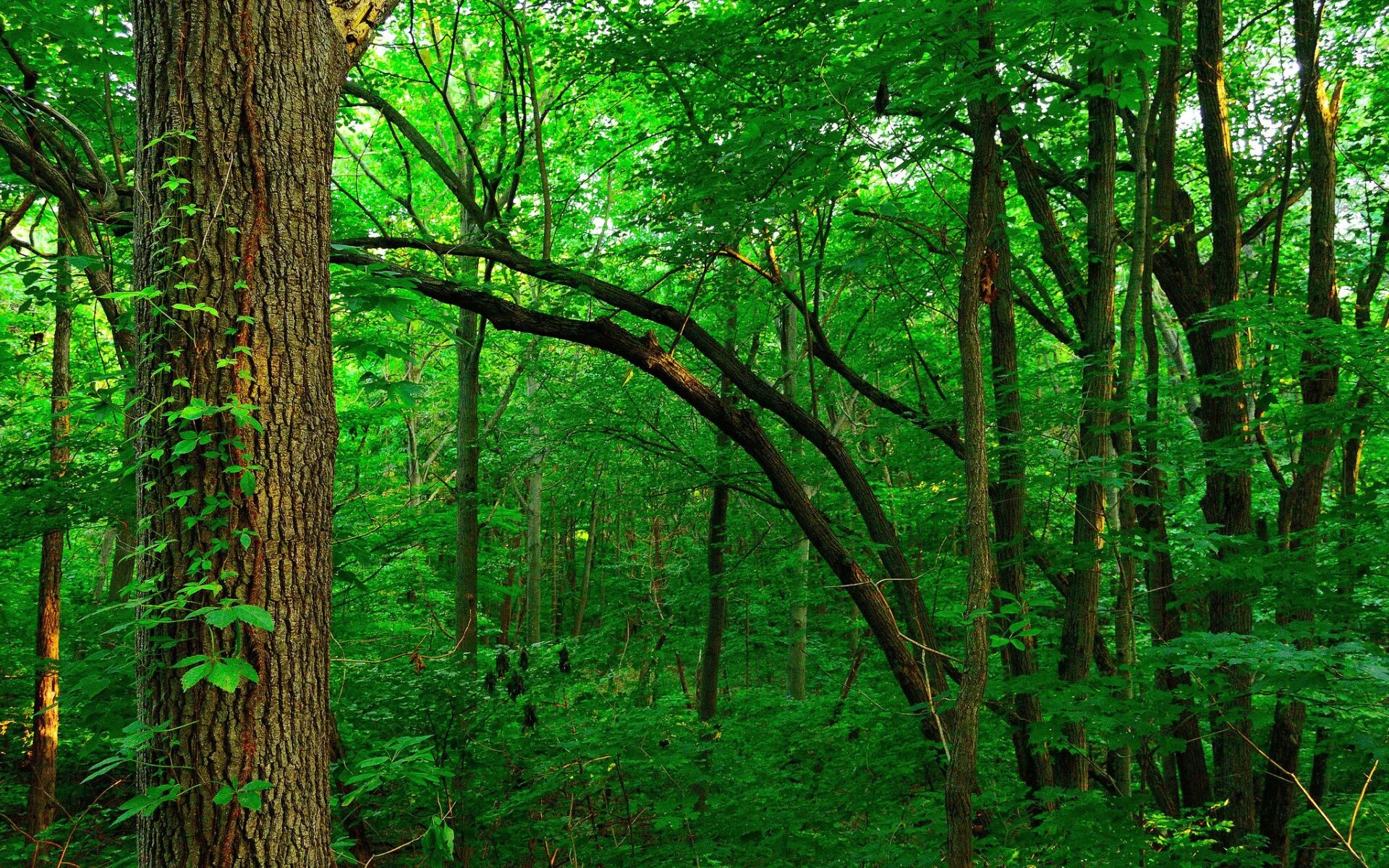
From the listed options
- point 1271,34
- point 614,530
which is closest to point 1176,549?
point 1271,34

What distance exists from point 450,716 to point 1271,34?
881cm

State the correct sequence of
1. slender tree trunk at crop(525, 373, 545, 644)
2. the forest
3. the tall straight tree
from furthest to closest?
slender tree trunk at crop(525, 373, 545, 644) < the forest < the tall straight tree

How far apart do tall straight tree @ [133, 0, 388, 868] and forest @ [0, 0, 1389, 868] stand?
0.01 metres

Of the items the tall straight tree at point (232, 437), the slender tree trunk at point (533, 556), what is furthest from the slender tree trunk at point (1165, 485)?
the slender tree trunk at point (533, 556)

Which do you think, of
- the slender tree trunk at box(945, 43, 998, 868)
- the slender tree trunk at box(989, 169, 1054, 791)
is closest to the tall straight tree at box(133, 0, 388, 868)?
the slender tree trunk at box(945, 43, 998, 868)

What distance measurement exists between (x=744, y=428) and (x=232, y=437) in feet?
10.1

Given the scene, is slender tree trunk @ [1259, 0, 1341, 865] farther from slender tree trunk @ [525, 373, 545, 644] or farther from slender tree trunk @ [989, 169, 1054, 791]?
slender tree trunk @ [525, 373, 545, 644]

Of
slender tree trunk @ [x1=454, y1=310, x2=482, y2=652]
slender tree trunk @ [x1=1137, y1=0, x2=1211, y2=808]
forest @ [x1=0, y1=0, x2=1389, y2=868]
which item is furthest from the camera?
slender tree trunk @ [x1=454, y1=310, x2=482, y2=652]

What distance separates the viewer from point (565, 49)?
20.7 feet

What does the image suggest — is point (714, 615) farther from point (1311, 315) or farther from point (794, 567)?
point (1311, 315)

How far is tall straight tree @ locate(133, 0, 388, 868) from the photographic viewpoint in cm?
180

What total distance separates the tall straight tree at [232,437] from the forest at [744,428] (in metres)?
0.01

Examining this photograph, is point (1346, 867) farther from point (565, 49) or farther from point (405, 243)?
point (565, 49)

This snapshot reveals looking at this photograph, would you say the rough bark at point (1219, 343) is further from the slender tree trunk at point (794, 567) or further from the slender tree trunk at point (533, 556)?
the slender tree trunk at point (533, 556)
